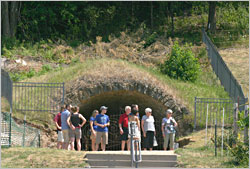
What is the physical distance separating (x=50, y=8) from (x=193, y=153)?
64.3 feet

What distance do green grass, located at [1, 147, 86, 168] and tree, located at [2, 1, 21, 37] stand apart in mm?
17009

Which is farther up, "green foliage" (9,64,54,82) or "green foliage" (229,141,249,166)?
"green foliage" (9,64,54,82)

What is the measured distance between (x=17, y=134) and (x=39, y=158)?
11.3 ft

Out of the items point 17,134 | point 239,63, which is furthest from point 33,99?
point 239,63

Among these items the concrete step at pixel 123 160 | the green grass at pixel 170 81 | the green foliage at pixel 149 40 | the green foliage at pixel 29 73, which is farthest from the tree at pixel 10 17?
the concrete step at pixel 123 160

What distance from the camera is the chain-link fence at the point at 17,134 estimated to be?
19094mm

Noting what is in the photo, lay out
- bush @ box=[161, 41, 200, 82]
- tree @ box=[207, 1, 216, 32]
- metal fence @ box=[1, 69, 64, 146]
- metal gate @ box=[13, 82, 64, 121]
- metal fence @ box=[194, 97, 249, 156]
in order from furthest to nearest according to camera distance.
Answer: tree @ box=[207, 1, 216, 32]
bush @ box=[161, 41, 200, 82]
metal gate @ box=[13, 82, 64, 121]
metal fence @ box=[1, 69, 64, 146]
metal fence @ box=[194, 97, 249, 156]

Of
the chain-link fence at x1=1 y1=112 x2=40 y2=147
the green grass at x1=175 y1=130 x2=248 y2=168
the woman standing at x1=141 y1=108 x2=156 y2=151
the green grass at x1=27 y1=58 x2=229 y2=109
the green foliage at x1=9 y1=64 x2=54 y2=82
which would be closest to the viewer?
the green grass at x1=175 y1=130 x2=248 y2=168

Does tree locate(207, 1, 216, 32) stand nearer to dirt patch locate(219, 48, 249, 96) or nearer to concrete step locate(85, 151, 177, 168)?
dirt patch locate(219, 48, 249, 96)

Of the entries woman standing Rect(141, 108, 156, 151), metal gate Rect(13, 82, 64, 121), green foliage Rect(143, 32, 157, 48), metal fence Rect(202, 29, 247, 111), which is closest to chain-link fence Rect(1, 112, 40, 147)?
metal gate Rect(13, 82, 64, 121)

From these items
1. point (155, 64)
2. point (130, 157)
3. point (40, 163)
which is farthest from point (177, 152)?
point (155, 64)

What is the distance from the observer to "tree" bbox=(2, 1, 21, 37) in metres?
33.7

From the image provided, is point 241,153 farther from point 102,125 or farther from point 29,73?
point 29,73

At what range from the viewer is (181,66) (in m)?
26.1
